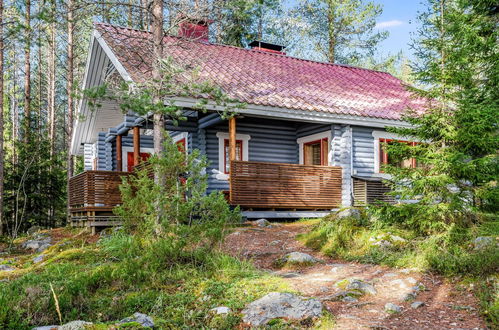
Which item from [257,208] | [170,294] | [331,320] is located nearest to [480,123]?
[331,320]

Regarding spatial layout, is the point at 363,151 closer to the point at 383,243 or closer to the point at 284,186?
the point at 284,186

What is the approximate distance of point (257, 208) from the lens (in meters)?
12.9

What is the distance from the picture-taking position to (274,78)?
1473 cm

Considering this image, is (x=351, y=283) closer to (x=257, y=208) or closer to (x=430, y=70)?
(x=430, y=70)

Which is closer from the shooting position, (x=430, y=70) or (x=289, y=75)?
(x=430, y=70)

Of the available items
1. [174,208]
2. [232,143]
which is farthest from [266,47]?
[174,208]

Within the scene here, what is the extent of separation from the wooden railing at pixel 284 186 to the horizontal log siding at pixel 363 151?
814mm

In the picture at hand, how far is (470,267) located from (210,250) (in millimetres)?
3249

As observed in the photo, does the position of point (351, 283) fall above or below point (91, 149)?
below

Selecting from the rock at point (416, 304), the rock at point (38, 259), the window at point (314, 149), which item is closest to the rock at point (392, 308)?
the rock at point (416, 304)

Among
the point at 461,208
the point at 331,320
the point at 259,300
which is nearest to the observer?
the point at 331,320

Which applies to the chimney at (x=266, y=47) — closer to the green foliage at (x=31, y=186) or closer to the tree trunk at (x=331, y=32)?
the tree trunk at (x=331, y=32)

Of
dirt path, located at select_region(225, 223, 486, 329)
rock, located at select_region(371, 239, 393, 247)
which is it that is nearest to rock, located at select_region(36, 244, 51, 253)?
dirt path, located at select_region(225, 223, 486, 329)

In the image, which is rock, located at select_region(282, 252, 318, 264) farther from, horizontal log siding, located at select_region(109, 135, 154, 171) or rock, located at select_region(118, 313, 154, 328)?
horizontal log siding, located at select_region(109, 135, 154, 171)
